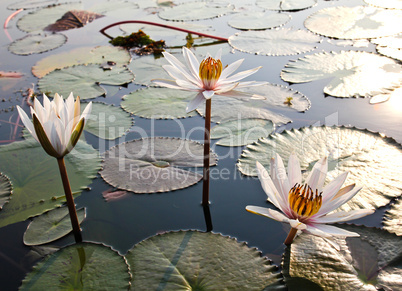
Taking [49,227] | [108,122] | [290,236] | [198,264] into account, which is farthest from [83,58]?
[290,236]

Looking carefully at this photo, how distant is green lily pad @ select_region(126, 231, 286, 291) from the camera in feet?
5.07

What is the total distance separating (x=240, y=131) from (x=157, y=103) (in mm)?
856

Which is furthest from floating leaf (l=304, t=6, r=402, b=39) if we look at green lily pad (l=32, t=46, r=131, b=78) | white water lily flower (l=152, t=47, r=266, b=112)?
white water lily flower (l=152, t=47, r=266, b=112)

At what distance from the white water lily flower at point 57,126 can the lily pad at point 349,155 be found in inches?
42.6

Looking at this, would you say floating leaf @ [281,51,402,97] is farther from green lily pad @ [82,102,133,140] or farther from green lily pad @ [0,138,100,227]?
green lily pad @ [0,138,100,227]

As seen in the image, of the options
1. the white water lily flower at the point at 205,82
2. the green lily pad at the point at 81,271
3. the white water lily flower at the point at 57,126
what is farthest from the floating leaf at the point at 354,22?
the green lily pad at the point at 81,271

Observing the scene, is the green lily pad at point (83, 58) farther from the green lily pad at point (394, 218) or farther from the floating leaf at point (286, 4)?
the green lily pad at point (394, 218)

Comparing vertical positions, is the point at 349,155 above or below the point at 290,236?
above

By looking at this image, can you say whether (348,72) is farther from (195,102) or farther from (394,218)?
(195,102)

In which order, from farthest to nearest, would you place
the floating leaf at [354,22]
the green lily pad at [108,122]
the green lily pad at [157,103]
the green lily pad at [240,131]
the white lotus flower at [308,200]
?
the floating leaf at [354,22], the green lily pad at [157,103], the green lily pad at [108,122], the green lily pad at [240,131], the white lotus flower at [308,200]

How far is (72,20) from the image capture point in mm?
5211

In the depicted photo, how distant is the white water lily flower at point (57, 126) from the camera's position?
1588 mm

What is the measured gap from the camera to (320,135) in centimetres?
251

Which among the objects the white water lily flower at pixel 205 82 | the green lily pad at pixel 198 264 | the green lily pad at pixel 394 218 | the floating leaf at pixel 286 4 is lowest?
the green lily pad at pixel 198 264
